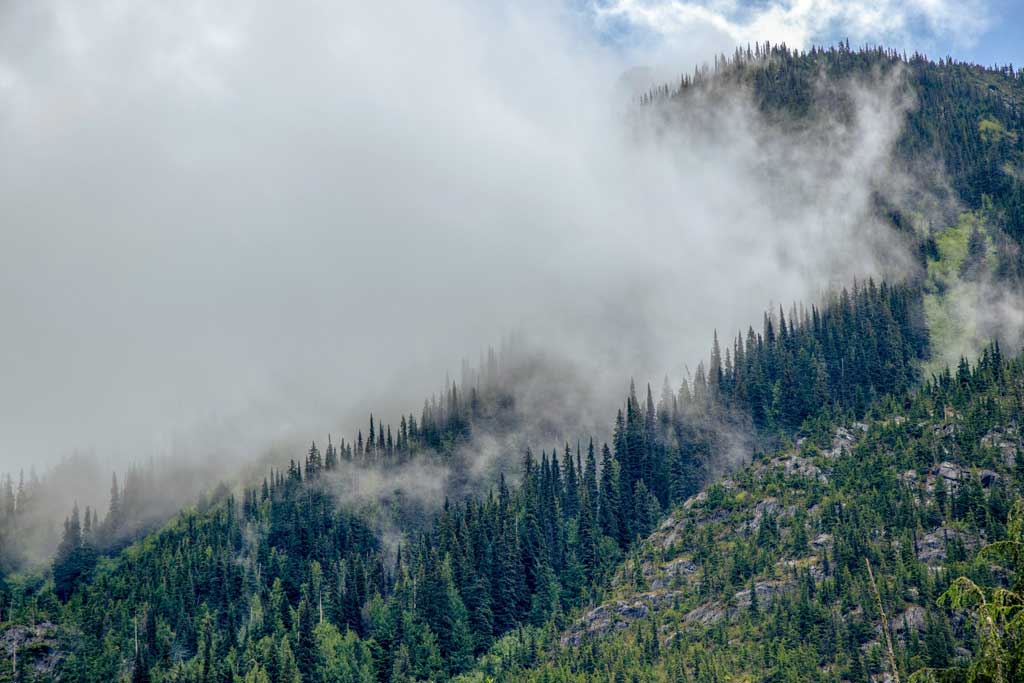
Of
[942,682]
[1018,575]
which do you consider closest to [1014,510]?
[1018,575]

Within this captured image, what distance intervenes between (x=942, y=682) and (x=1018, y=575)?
213 inches

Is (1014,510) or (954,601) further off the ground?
(1014,510)

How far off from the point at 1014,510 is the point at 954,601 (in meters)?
4.93

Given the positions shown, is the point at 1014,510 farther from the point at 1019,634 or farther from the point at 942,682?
the point at 942,682

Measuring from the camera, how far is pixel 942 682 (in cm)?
4272

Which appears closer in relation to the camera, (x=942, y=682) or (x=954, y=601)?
(x=954, y=601)

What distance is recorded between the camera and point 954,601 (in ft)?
131

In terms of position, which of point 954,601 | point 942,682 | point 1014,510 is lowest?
point 942,682

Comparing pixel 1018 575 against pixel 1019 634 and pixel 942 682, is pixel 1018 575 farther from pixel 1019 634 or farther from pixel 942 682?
pixel 942 682

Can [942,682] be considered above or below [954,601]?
below

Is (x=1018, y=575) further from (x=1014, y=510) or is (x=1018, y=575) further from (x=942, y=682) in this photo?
(x=942, y=682)

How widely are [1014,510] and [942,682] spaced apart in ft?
23.9

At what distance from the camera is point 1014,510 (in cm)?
4209

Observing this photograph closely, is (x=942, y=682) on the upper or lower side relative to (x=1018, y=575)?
lower
